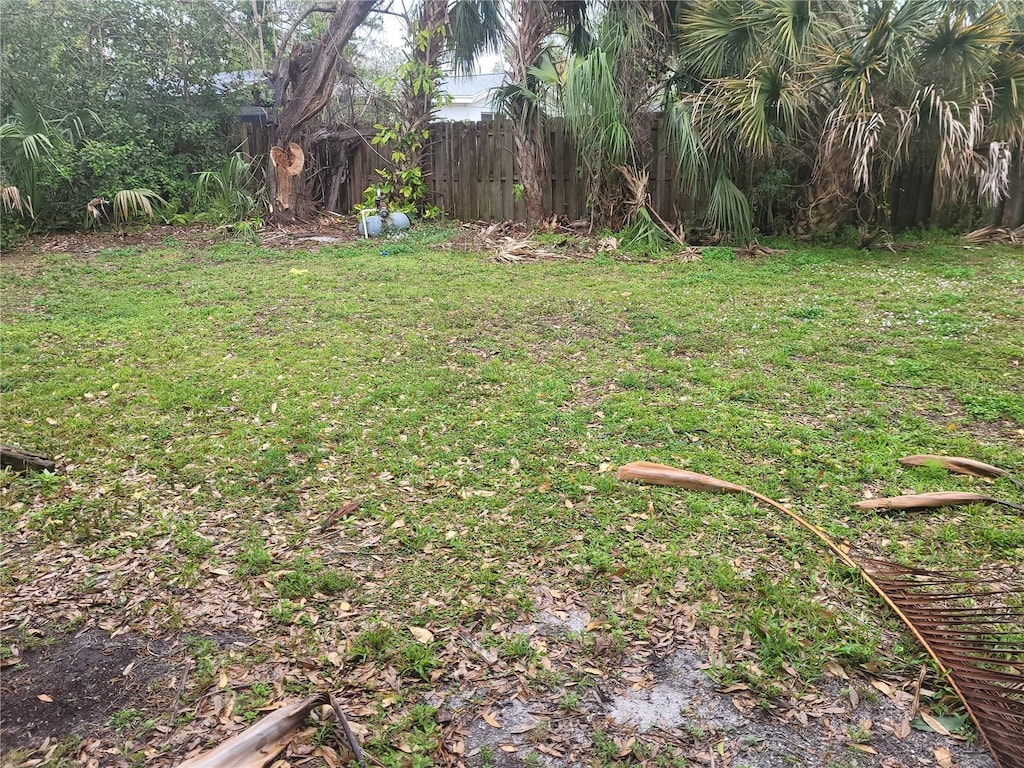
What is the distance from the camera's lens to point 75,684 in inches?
76.0

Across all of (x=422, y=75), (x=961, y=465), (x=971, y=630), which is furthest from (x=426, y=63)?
(x=971, y=630)

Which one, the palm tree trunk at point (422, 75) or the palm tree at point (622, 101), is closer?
the palm tree at point (622, 101)

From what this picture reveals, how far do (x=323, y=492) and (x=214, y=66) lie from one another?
10.8 meters

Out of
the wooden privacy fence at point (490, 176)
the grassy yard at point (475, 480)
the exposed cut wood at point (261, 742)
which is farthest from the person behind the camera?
the wooden privacy fence at point (490, 176)

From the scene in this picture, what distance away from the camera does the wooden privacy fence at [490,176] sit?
9219mm

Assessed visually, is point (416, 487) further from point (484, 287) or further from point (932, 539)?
point (484, 287)

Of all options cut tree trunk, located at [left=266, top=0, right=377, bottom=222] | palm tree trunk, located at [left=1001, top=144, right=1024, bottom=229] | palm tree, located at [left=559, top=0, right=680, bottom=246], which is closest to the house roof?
cut tree trunk, located at [left=266, top=0, right=377, bottom=222]

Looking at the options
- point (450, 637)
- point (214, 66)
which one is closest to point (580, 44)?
point (214, 66)

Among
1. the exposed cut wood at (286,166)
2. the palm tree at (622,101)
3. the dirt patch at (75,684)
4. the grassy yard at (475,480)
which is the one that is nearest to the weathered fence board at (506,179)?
the palm tree at (622,101)

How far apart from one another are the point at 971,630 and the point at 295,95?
35.9ft

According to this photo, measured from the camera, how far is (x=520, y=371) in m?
4.32

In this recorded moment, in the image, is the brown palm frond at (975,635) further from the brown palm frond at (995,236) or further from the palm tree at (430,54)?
the palm tree at (430,54)

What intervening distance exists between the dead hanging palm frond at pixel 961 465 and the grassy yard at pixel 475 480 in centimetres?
6

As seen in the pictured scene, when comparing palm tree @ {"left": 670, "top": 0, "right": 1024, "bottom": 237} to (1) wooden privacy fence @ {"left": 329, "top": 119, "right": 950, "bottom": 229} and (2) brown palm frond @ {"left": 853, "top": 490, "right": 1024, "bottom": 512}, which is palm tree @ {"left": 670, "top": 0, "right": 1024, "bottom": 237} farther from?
(2) brown palm frond @ {"left": 853, "top": 490, "right": 1024, "bottom": 512}
